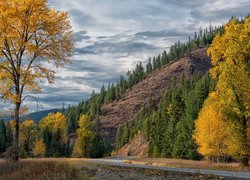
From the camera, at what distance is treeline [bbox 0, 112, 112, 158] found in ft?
332

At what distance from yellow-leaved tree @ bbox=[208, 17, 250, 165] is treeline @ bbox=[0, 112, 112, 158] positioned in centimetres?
6546

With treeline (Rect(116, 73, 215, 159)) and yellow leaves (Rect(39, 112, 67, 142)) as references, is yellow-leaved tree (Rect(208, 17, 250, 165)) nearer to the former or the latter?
treeline (Rect(116, 73, 215, 159))

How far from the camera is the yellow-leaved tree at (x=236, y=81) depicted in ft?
98.0

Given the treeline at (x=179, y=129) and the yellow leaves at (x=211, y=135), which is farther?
the treeline at (x=179, y=129)

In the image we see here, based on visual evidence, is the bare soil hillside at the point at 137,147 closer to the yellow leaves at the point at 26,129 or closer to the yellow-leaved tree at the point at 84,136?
the yellow-leaved tree at the point at 84,136

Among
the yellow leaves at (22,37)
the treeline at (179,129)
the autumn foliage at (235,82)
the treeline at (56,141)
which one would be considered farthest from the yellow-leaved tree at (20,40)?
the treeline at (56,141)

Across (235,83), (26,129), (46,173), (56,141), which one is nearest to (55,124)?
(56,141)

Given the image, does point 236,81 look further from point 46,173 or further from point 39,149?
point 39,149

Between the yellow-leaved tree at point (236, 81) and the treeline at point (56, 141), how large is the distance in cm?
6546

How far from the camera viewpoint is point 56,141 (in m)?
144

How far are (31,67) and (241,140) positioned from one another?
17.9 metres

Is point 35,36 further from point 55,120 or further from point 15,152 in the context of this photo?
point 55,120

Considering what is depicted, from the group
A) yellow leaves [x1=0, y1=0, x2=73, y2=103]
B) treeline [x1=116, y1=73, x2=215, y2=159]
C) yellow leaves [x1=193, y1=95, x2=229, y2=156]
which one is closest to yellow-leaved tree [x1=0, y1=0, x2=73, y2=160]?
yellow leaves [x1=0, y1=0, x2=73, y2=103]

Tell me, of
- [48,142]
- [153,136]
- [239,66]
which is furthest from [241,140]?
[48,142]
